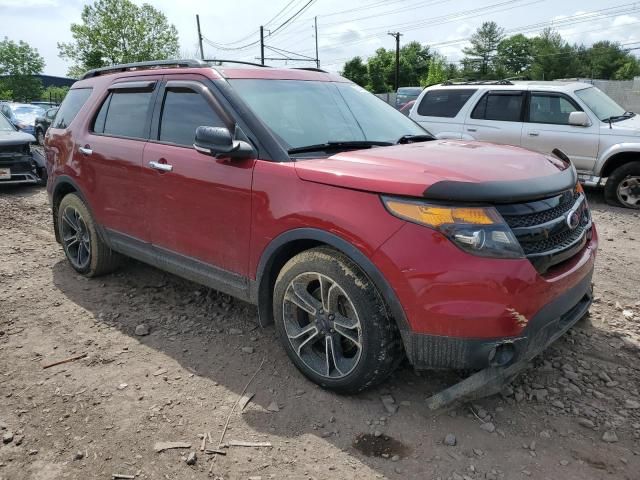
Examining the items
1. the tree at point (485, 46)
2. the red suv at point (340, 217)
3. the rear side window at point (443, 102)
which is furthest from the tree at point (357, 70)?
the red suv at point (340, 217)

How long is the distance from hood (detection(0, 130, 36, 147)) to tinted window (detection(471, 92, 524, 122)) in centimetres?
Result: 775

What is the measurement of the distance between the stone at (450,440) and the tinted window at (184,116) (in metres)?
2.28

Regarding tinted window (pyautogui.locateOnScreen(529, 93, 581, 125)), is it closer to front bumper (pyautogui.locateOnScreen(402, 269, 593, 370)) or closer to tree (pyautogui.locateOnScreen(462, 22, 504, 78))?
front bumper (pyautogui.locateOnScreen(402, 269, 593, 370))

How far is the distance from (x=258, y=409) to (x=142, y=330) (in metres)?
1.38

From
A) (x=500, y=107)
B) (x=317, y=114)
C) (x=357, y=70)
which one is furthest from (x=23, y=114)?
(x=357, y=70)

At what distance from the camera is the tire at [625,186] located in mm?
7598

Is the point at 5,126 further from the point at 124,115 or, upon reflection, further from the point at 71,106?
the point at 124,115

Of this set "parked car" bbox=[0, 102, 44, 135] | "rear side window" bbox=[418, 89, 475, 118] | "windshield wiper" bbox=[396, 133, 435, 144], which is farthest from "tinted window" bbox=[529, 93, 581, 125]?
"parked car" bbox=[0, 102, 44, 135]

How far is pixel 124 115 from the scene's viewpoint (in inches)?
169

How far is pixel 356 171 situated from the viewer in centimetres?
276

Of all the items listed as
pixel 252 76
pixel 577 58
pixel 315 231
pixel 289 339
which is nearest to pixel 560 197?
pixel 315 231

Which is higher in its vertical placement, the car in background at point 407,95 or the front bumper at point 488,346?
the car in background at point 407,95

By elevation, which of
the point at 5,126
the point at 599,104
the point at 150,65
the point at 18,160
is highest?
the point at 150,65

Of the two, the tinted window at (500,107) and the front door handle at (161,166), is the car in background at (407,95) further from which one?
the front door handle at (161,166)
